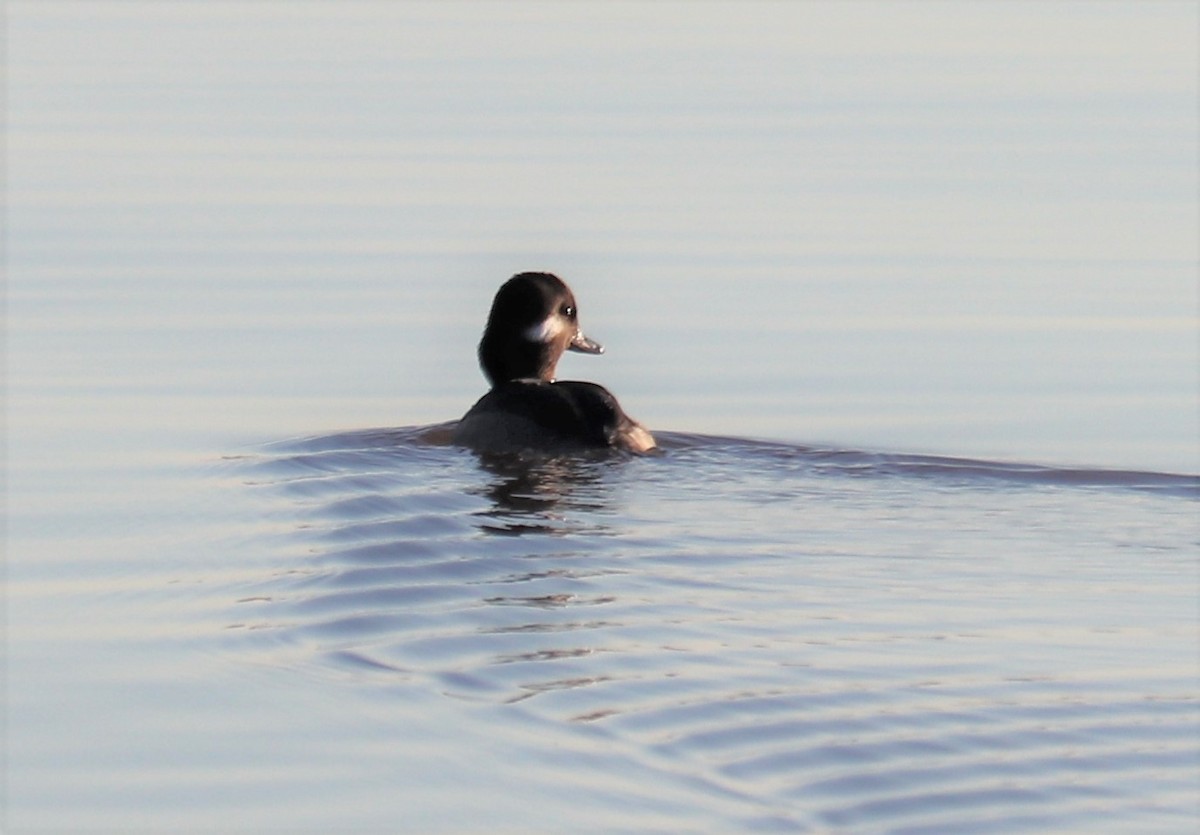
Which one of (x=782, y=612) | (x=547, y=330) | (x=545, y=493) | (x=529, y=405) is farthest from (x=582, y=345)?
(x=782, y=612)

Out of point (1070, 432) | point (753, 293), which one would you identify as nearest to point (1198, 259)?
point (753, 293)

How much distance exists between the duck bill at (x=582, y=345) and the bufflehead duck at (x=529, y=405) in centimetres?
56

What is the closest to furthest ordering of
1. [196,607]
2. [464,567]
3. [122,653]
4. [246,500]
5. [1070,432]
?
[122,653] < [196,607] < [464,567] < [246,500] < [1070,432]

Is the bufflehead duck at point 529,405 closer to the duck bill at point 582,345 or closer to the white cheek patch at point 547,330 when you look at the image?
the white cheek patch at point 547,330

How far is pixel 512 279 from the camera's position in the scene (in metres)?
13.4

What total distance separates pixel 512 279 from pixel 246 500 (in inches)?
115

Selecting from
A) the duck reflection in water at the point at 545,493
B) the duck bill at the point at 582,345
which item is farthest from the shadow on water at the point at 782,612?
the duck bill at the point at 582,345

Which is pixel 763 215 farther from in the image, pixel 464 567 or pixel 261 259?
pixel 464 567

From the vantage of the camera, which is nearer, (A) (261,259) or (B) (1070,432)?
(B) (1070,432)

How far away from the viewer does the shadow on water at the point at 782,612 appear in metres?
6.78

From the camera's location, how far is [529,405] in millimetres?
12141

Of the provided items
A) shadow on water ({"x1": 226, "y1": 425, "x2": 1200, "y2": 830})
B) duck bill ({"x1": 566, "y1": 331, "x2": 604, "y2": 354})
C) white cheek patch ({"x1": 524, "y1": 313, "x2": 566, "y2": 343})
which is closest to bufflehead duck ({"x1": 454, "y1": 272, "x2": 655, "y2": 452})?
white cheek patch ({"x1": 524, "y1": 313, "x2": 566, "y2": 343})

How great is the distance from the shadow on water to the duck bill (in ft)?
5.10

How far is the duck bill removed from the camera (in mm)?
13938
